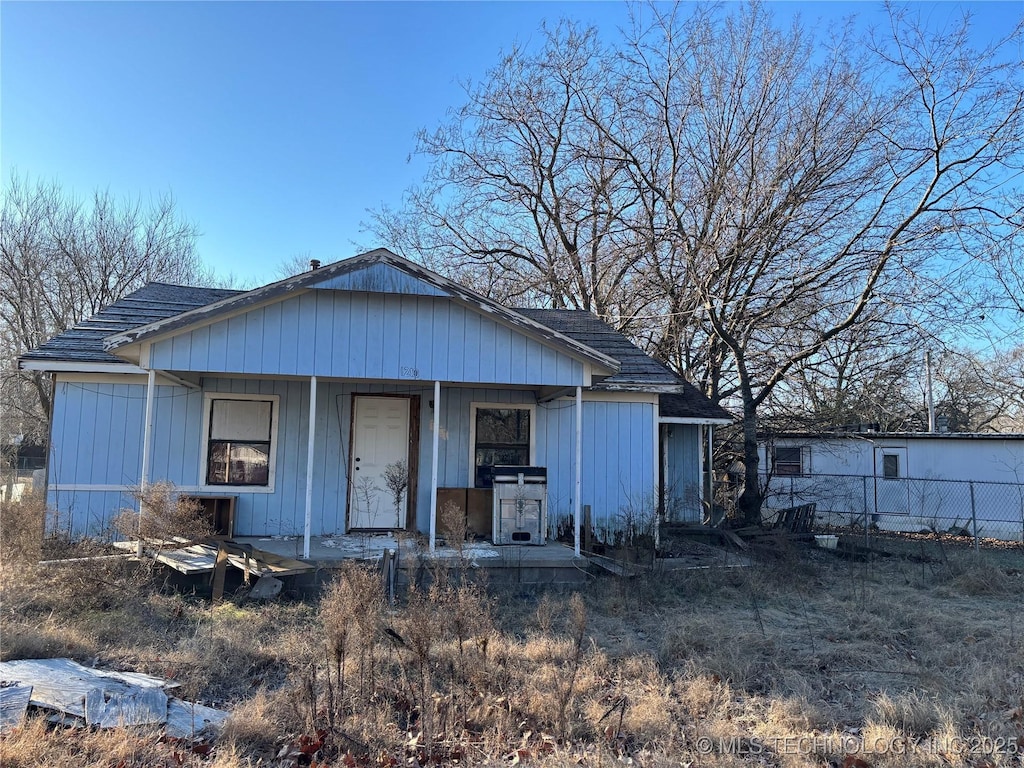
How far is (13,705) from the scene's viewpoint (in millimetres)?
4160

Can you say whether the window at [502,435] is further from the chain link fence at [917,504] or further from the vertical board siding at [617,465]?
the chain link fence at [917,504]

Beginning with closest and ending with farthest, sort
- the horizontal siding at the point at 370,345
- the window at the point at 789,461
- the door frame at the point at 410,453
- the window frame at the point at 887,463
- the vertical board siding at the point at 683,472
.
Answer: the horizontal siding at the point at 370,345 < the door frame at the point at 410,453 < the vertical board siding at the point at 683,472 < the window frame at the point at 887,463 < the window at the point at 789,461

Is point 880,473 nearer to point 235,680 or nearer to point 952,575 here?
point 952,575

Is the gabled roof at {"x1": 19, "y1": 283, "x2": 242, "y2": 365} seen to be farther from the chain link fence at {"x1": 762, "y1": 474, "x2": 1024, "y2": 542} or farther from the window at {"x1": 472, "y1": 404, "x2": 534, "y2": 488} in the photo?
the chain link fence at {"x1": 762, "y1": 474, "x2": 1024, "y2": 542}

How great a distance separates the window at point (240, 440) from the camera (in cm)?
998

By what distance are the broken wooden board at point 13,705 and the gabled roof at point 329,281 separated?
459 centimetres

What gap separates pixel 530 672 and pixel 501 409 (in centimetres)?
584

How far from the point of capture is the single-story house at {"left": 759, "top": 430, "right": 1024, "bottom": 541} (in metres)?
16.8

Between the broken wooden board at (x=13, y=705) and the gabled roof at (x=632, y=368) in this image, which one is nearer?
the broken wooden board at (x=13, y=705)

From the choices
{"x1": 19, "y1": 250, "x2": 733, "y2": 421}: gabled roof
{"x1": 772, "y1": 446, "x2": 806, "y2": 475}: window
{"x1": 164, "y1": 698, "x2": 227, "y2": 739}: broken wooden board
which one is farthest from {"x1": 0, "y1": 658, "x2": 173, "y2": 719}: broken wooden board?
{"x1": 772, "y1": 446, "x2": 806, "y2": 475}: window

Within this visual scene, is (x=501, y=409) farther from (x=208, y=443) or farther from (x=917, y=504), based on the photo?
(x=917, y=504)

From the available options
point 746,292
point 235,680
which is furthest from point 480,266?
point 235,680

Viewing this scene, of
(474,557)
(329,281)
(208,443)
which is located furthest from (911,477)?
(208,443)

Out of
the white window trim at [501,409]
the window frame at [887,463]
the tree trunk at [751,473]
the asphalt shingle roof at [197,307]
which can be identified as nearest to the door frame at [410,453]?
the white window trim at [501,409]
